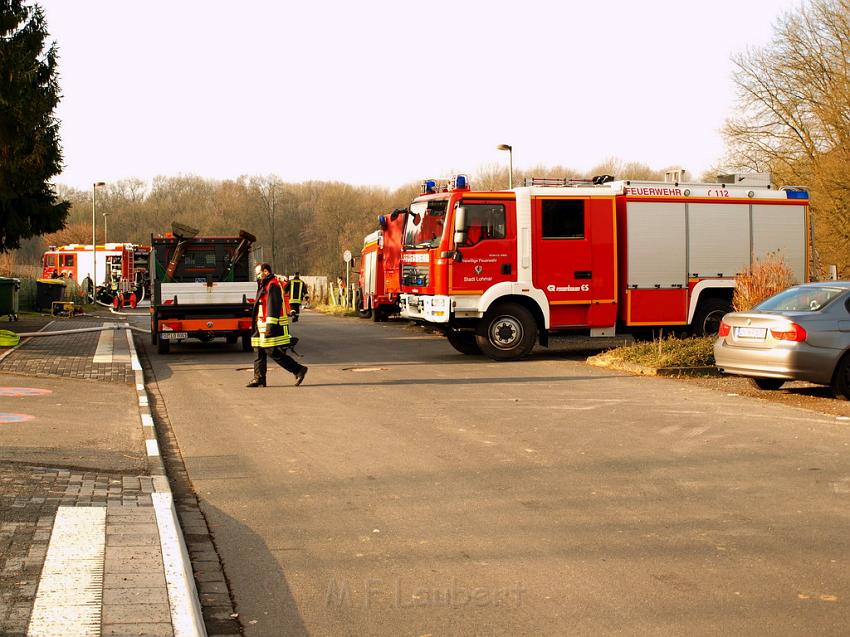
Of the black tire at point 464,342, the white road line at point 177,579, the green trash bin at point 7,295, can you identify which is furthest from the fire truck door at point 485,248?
the green trash bin at point 7,295

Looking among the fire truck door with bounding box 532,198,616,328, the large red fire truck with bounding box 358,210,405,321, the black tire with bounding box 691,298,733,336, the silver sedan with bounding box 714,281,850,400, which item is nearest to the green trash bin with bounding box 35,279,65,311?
the large red fire truck with bounding box 358,210,405,321

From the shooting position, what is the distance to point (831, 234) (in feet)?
127

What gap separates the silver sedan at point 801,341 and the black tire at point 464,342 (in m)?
7.27

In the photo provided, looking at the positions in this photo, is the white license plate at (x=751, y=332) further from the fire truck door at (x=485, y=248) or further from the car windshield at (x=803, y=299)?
the fire truck door at (x=485, y=248)

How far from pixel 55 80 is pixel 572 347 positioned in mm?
13987

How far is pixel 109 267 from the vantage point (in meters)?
56.9

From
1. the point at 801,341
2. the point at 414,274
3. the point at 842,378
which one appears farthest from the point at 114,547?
the point at 414,274

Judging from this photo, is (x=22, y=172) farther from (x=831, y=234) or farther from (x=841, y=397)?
(x=831, y=234)

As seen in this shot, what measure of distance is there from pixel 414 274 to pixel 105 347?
22.7 feet

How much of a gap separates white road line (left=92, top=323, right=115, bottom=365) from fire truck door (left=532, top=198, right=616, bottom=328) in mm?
7980

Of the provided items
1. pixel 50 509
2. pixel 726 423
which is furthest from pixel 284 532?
pixel 726 423

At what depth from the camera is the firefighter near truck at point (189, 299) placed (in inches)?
795

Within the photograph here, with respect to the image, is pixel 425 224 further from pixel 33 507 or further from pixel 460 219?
pixel 33 507

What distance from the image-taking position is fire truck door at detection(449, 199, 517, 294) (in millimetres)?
17828
